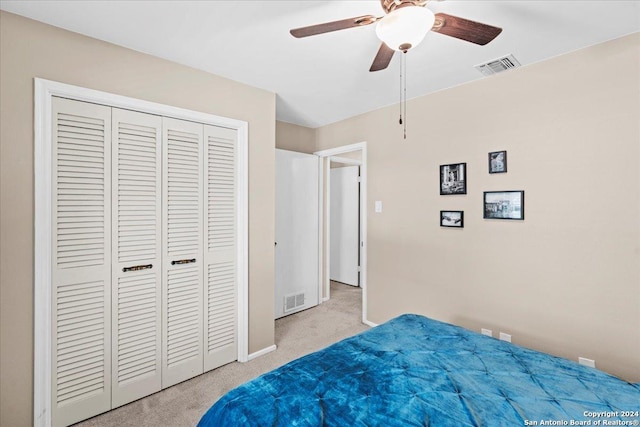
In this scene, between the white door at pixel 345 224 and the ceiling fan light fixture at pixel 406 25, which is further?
the white door at pixel 345 224

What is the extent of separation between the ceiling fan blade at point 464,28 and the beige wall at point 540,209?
1192 mm

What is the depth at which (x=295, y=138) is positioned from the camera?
13.3 ft

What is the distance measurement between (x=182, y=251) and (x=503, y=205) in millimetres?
2684

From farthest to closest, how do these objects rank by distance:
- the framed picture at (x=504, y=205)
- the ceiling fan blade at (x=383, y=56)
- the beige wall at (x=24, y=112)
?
the framed picture at (x=504, y=205) → the beige wall at (x=24, y=112) → the ceiling fan blade at (x=383, y=56)

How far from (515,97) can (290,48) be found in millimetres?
1839

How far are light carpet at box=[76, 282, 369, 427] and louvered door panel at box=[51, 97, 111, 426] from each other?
22cm

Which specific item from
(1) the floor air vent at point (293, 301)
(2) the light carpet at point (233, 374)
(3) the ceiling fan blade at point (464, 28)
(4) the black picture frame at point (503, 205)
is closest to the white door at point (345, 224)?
(2) the light carpet at point (233, 374)

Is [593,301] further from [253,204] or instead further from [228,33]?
[228,33]

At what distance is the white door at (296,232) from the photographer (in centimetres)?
379

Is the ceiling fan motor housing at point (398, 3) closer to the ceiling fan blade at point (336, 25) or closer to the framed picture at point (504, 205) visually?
the ceiling fan blade at point (336, 25)

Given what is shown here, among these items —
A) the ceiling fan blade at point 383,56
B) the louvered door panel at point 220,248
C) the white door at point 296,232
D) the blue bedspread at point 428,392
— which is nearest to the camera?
the blue bedspread at point 428,392

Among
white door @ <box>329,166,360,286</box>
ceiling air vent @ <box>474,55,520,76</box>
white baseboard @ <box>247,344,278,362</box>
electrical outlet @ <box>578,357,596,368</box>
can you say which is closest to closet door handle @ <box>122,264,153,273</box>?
white baseboard @ <box>247,344,278,362</box>

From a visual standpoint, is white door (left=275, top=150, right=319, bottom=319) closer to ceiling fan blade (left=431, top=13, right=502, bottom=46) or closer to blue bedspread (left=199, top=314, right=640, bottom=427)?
blue bedspread (left=199, top=314, right=640, bottom=427)

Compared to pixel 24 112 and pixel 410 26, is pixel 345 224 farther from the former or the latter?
pixel 24 112
